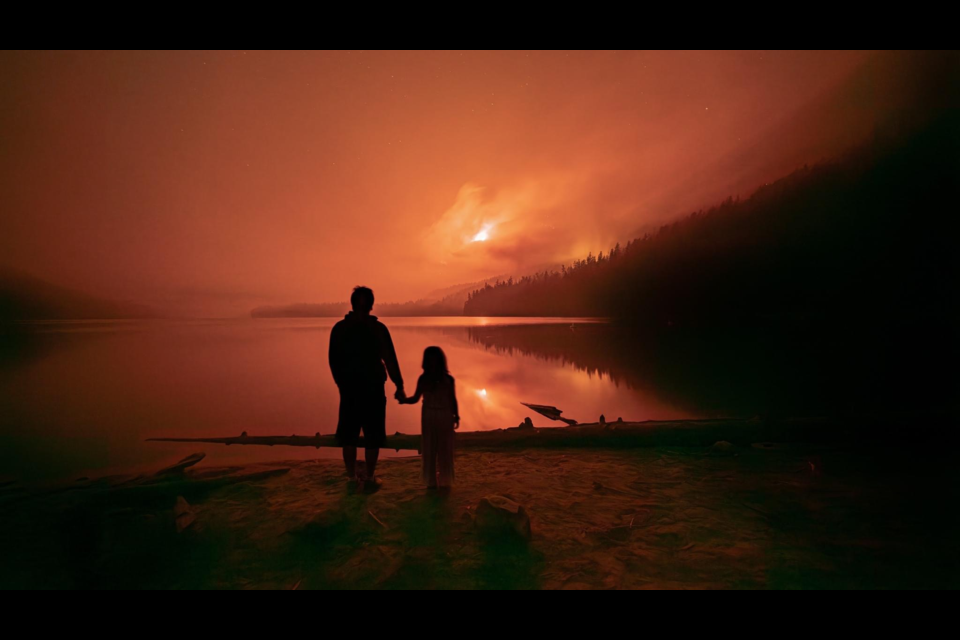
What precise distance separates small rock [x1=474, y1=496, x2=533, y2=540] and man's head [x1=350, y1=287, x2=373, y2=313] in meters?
3.10

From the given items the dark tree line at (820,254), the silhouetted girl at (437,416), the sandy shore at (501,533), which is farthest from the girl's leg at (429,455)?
the dark tree line at (820,254)

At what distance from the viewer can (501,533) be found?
4035 mm

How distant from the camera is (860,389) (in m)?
19.7

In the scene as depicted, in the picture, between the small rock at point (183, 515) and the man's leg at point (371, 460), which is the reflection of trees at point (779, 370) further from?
the small rock at point (183, 515)

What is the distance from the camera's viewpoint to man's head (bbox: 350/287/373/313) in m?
5.32

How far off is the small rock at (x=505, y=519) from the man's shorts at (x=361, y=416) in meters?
1.99

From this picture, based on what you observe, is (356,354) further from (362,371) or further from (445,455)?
(445,455)

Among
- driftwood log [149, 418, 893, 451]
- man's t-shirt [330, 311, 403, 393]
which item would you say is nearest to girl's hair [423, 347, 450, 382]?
man's t-shirt [330, 311, 403, 393]

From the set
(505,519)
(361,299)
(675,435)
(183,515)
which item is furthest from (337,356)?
(675,435)

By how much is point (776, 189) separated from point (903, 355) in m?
52.2

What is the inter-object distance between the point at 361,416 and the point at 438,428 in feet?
3.75

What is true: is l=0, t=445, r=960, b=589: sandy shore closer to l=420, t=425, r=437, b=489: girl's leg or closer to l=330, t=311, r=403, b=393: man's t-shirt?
l=420, t=425, r=437, b=489: girl's leg

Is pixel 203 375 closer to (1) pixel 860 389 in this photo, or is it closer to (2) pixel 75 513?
(2) pixel 75 513
